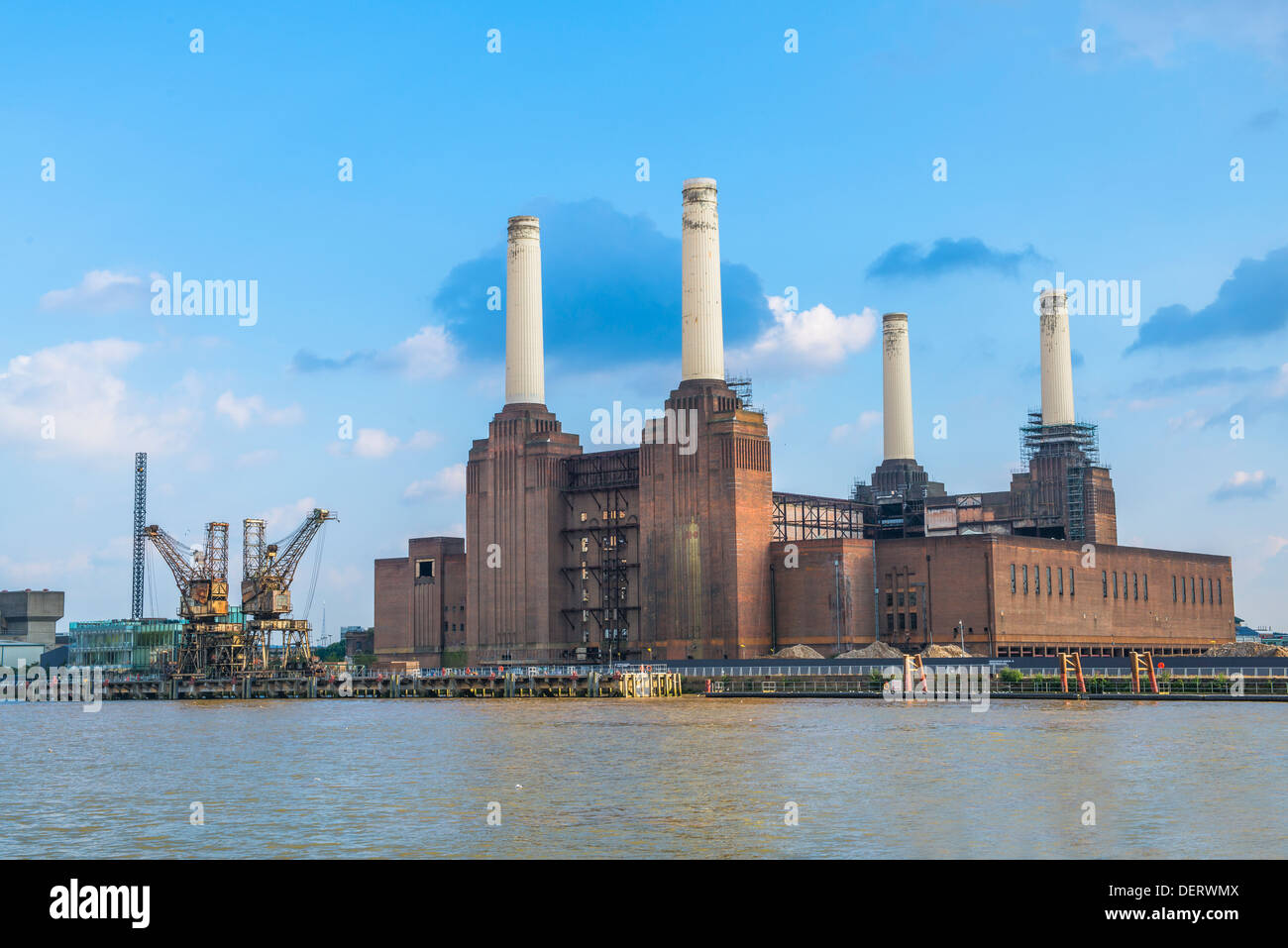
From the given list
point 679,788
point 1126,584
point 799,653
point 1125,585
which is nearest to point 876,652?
point 799,653

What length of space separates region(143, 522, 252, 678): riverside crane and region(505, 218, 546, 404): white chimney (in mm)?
34786

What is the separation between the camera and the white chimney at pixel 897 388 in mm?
172000

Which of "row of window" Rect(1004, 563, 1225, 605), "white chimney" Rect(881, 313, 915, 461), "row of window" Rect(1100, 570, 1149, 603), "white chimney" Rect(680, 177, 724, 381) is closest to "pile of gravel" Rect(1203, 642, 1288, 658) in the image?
"row of window" Rect(1004, 563, 1225, 605)

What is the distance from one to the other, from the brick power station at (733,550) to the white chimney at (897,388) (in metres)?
0.25

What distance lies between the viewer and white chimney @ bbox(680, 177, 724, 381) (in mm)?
143375

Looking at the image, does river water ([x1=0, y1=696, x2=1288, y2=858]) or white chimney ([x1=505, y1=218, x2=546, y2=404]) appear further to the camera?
white chimney ([x1=505, y1=218, x2=546, y2=404])

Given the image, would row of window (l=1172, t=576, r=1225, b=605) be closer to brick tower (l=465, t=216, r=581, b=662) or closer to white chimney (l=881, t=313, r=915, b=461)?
white chimney (l=881, t=313, r=915, b=461)

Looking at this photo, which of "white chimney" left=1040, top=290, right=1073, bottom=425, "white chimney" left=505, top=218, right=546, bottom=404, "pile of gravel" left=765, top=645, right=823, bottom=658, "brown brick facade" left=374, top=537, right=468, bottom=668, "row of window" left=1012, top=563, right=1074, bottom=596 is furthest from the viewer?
"brown brick facade" left=374, top=537, right=468, bottom=668

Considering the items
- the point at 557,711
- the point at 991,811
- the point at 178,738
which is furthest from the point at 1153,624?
the point at 991,811

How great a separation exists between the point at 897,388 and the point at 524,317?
1864 inches

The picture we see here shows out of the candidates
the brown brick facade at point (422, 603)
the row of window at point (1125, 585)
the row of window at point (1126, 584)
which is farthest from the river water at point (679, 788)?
the brown brick facade at point (422, 603)

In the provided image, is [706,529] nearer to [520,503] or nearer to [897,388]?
[520,503]
